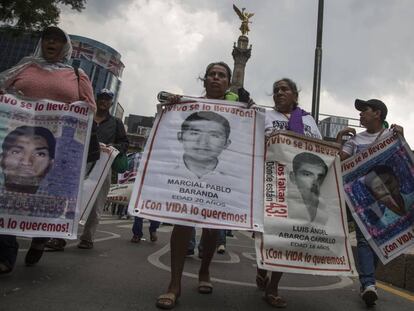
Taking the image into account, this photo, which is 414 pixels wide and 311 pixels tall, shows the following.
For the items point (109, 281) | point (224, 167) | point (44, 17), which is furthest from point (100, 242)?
point (44, 17)

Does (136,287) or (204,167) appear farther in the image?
(136,287)

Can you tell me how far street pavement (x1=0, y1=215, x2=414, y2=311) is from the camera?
298 centimetres

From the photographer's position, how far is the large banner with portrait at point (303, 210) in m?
3.20

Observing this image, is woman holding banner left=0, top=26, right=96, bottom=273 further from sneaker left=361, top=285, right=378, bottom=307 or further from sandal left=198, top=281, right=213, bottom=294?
sneaker left=361, top=285, right=378, bottom=307

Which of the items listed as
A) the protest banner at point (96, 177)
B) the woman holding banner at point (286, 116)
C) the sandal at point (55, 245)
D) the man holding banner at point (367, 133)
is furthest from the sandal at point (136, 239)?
the man holding banner at point (367, 133)

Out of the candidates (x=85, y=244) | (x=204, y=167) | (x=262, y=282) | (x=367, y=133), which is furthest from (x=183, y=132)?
(x=85, y=244)

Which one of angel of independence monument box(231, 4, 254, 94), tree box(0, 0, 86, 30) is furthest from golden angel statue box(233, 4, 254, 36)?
tree box(0, 0, 86, 30)

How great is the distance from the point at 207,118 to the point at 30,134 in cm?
135

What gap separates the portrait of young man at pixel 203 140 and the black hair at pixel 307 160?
0.55 metres

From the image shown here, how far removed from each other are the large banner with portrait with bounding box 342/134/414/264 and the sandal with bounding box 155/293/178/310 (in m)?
1.91

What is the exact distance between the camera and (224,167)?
330 centimetres

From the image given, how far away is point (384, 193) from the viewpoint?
409 cm

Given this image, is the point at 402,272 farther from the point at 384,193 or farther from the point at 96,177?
the point at 96,177

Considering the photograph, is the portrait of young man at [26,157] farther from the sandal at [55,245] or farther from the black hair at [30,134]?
the sandal at [55,245]
